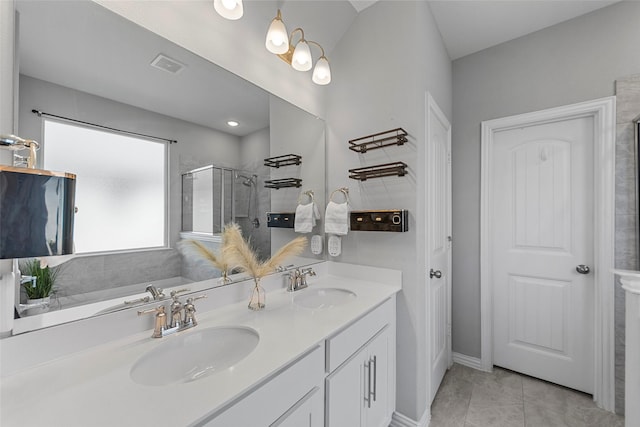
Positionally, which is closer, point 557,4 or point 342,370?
point 342,370

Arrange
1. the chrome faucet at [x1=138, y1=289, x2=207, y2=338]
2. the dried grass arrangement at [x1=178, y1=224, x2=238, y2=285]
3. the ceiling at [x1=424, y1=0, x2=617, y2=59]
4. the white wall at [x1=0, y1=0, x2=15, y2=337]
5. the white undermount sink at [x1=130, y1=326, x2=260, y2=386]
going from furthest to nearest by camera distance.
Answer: the ceiling at [x1=424, y1=0, x2=617, y2=59] < the dried grass arrangement at [x1=178, y1=224, x2=238, y2=285] < the chrome faucet at [x1=138, y1=289, x2=207, y2=338] < the white undermount sink at [x1=130, y1=326, x2=260, y2=386] < the white wall at [x1=0, y1=0, x2=15, y2=337]

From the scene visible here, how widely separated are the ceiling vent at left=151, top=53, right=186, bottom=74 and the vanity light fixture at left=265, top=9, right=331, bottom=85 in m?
0.44

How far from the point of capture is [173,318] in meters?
0.98

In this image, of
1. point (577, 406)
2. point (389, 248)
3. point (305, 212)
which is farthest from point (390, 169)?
point (577, 406)

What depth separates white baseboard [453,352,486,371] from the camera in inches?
85.1

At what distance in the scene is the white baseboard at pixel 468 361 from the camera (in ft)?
7.09

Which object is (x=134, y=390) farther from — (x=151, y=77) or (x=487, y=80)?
(x=487, y=80)

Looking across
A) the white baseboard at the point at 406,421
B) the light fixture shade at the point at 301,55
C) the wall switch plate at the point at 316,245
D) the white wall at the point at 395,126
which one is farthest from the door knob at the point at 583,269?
the light fixture shade at the point at 301,55

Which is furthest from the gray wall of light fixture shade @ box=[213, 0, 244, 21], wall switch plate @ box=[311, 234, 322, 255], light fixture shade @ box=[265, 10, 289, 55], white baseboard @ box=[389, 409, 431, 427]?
light fixture shade @ box=[213, 0, 244, 21]

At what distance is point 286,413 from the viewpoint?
32.1 inches

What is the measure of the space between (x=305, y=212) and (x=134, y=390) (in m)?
1.25

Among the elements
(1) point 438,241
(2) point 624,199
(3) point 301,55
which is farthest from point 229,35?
(2) point 624,199

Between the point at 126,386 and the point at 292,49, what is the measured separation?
1761mm

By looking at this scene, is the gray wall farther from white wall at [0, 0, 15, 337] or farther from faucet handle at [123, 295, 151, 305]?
white wall at [0, 0, 15, 337]
